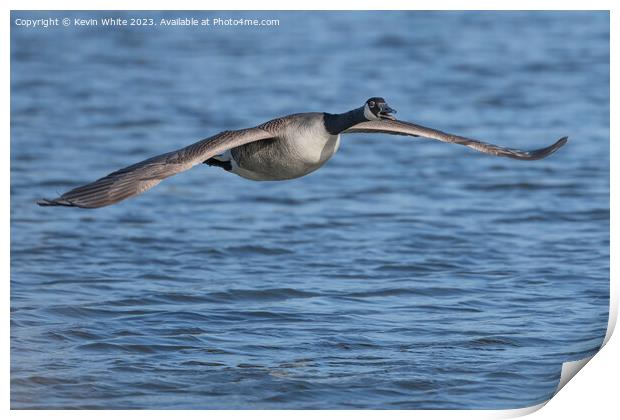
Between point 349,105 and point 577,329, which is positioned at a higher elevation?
point 349,105

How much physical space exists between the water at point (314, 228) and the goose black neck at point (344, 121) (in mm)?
1484

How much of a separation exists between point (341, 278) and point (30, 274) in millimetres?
2770

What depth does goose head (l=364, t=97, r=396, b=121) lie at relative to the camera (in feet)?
26.0

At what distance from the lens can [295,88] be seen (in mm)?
17688

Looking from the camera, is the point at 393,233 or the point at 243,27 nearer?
the point at 393,233

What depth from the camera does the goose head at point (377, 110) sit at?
7.93m

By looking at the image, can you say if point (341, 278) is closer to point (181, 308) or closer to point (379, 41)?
point (181, 308)

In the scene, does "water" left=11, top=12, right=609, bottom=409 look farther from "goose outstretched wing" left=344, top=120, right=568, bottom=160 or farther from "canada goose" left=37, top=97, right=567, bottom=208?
"goose outstretched wing" left=344, top=120, right=568, bottom=160

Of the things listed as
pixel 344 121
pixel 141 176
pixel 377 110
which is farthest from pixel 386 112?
pixel 141 176

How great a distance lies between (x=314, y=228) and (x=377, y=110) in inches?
170

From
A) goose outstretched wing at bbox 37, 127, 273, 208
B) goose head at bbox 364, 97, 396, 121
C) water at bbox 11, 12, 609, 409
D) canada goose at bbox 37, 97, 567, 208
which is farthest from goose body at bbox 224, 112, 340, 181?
water at bbox 11, 12, 609, 409

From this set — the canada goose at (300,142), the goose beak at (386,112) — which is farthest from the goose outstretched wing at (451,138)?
the goose beak at (386,112)

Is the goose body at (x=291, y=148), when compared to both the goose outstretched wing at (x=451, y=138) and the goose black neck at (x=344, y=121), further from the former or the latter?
the goose outstretched wing at (x=451, y=138)
